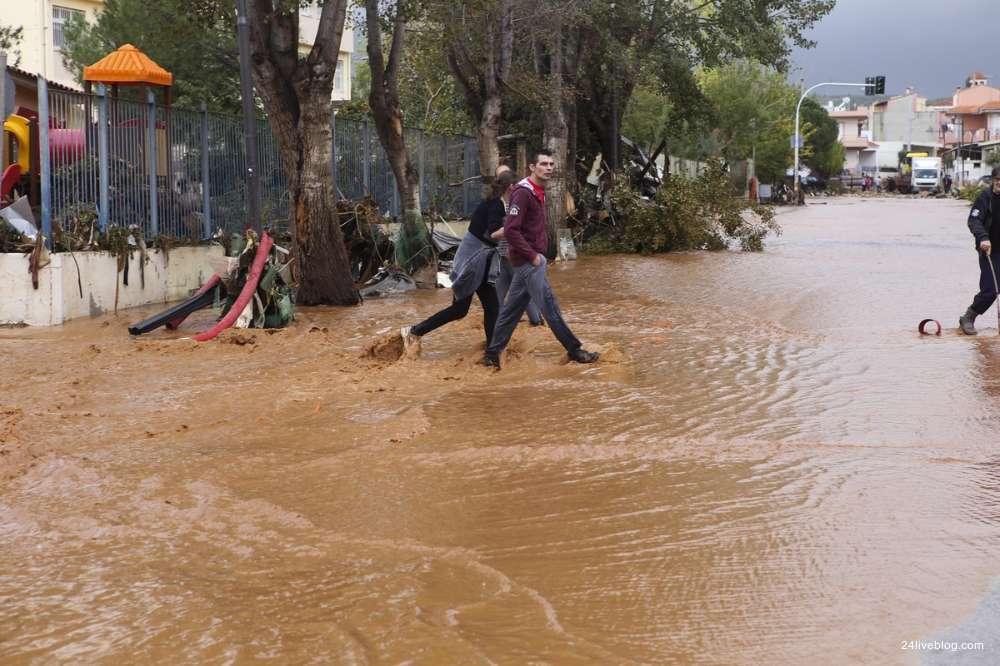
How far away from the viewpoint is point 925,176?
86.4 m

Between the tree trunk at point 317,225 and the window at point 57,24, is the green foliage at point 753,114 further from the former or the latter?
the tree trunk at point 317,225

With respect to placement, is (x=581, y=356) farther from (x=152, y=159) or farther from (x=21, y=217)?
(x=152, y=159)

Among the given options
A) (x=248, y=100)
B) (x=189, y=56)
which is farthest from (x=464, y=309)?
(x=189, y=56)

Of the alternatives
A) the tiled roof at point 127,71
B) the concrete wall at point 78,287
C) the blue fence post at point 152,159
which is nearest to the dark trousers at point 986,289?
the concrete wall at point 78,287

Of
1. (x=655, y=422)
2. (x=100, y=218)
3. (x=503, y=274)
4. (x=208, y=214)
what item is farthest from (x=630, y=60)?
(x=655, y=422)

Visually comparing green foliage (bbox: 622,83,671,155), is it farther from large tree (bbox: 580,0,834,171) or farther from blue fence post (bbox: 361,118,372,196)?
blue fence post (bbox: 361,118,372,196)

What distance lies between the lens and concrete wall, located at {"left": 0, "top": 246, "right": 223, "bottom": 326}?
13.0 meters

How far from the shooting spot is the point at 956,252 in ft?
77.1

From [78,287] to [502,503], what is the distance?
29.8 ft

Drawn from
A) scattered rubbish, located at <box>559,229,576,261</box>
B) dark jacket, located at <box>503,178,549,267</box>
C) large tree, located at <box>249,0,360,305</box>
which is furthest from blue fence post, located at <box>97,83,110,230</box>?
scattered rubbish, located at <box>559,229,576,261</box>

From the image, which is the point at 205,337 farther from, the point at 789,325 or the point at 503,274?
the point at 789,325

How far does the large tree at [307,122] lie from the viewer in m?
14.4

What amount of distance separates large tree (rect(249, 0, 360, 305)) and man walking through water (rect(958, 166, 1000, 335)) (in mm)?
7332

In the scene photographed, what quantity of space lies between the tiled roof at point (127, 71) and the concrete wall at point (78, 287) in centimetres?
361
